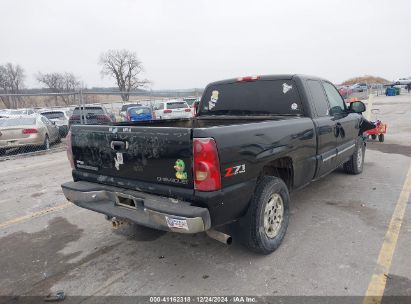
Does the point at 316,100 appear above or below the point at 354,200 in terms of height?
above

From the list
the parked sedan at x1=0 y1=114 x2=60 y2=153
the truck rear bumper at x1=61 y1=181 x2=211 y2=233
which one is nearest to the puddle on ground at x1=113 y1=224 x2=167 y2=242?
the truck rear bumper at x1=61 y1=181 x2=211 y2=233

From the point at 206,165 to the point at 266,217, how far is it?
3.58 feet

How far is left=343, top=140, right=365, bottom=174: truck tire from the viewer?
6.39 m

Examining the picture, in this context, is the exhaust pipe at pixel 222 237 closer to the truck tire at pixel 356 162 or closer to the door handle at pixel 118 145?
the door handle at pixel 118 145

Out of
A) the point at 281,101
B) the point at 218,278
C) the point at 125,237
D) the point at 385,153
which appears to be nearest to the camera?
the point at 218,278

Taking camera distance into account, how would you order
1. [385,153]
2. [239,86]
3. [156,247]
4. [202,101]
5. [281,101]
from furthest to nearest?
[385,153]
[202,101]
[239,86]
[281,101]
[156,247]

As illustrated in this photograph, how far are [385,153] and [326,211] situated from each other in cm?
500

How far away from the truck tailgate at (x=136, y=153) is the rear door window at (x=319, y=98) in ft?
7.91

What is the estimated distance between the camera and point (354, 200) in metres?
5.19

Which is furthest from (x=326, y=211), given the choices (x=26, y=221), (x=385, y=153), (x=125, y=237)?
(x=385, y=153)

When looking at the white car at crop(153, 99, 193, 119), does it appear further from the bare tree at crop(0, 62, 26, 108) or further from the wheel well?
the bare tree at crop(0, 62, 26, 108)

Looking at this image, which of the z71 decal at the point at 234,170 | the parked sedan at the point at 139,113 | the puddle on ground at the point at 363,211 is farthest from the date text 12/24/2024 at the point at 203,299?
the parked sedan at the point at 139,113

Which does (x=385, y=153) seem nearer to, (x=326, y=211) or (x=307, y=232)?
(x=326, y=211)

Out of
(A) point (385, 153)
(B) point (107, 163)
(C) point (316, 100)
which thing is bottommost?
(A) point (385, 153)
